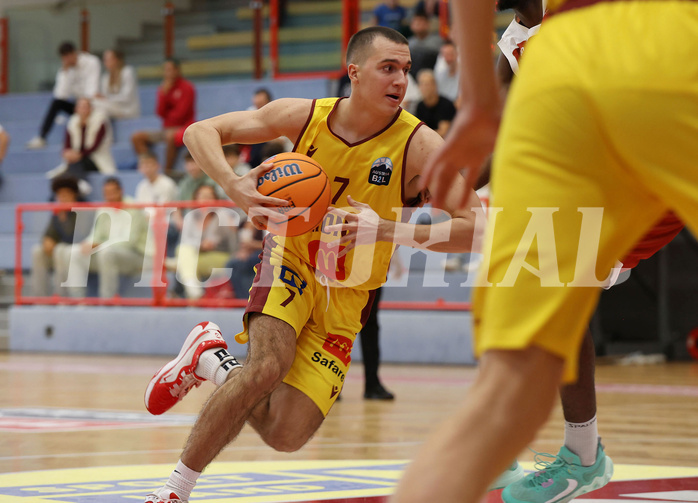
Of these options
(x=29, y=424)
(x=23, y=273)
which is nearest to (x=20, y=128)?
(x=23, y=273)

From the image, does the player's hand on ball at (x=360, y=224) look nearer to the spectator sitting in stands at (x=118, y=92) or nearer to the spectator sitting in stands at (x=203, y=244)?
the spectator sitting in stands at (x=203, y=244)

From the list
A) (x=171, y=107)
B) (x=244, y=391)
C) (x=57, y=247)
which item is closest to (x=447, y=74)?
(x=171, y=107)

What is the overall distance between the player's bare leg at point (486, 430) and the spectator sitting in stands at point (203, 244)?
9.26 m

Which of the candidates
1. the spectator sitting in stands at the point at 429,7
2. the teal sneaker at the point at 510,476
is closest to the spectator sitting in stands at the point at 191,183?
the spectator sitting in stands at the point at 429,7

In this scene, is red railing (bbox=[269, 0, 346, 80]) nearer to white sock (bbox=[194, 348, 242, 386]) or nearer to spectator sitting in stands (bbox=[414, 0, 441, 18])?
spectator sitting in stands (bbox=[414, 0, 441, 18])

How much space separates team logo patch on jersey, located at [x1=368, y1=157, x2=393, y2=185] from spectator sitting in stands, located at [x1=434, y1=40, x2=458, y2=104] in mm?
8103

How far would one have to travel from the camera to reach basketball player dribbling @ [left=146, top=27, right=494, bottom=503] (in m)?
3.85

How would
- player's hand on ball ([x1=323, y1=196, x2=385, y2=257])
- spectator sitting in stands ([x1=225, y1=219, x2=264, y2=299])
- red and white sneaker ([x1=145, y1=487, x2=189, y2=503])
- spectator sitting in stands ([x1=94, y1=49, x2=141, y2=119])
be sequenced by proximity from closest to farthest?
red and white sneaker ([x1=145, y1=487, x2=189, y2=503]), player's hand on ball ([x1=323, y1=196, x2=385, y2=257]), spectator sitting in stands ([x1=225, y1=219, x2=264, y2=299]), spectator sitting in stands ([x1=94, y1=49, x2=141, y2=119])

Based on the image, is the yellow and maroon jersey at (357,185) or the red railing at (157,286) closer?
the yellow and maroon jersey at (357,185)

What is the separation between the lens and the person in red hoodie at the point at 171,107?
581 inches

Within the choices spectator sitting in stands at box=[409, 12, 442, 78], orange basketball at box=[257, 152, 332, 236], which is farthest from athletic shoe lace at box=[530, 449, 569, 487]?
spectator sitting in stands at box=[409, 12, 442, 78]

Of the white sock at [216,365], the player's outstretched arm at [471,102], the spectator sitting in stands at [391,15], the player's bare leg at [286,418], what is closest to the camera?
the player's outstretched arm at [471,102]

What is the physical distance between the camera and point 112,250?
11.5 metres

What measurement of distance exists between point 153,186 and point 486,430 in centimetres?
1139
